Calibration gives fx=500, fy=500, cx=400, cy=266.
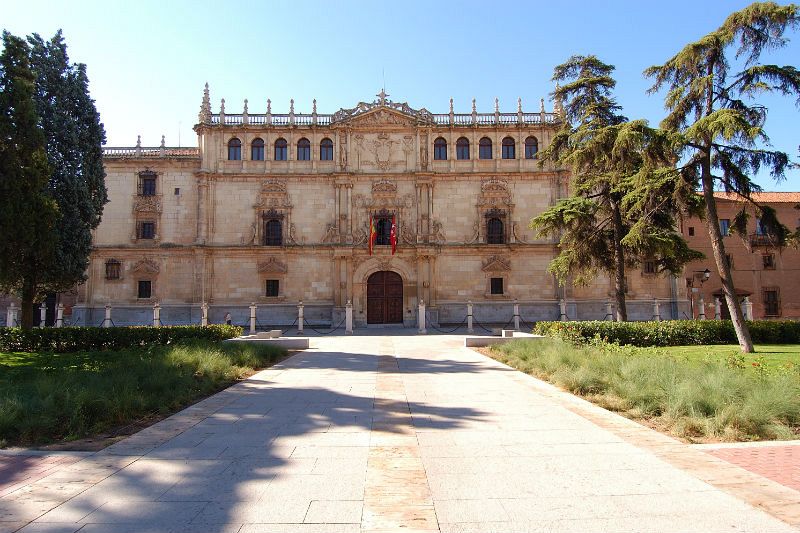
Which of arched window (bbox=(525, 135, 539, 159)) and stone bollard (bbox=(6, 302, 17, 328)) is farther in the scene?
arched window (bbox=(525, 135, 539, 159))

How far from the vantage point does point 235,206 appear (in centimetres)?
3478

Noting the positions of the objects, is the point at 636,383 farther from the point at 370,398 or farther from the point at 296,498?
the point at 296,498

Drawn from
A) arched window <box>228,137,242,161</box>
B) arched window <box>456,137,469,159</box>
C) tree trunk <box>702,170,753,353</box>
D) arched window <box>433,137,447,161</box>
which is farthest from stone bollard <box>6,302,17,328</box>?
tree trunk <box>702,170,753,353</box>

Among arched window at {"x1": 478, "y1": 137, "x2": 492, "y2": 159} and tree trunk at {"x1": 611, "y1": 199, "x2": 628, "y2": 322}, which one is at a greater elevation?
arched window at {"x1": 478, "y1": 137, "x2": 492, "y2": 159}

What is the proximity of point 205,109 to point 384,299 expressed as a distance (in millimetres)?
18222

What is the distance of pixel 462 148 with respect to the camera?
1410 inches

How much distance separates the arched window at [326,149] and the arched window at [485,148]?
35.1 ft

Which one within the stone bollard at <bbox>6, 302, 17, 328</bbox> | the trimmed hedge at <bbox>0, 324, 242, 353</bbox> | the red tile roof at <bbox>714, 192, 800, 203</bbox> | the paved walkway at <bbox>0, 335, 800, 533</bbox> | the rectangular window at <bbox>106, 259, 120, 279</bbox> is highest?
the red tile roof at <bbox>714, 192, 800, 203</bbox>

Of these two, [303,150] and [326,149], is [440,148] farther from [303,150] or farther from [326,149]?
[303,150]

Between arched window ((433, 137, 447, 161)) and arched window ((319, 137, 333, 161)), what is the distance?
7.40 m

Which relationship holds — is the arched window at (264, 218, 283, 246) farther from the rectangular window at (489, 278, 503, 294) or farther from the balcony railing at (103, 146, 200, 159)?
the rectangular window at (489, 278, 503, 294)

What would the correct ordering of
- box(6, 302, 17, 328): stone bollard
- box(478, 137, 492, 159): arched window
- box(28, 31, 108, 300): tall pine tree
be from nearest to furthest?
box(28, 31, 108, 300): tall pine tree < box(6, 302, 17, 328): stone bollard < box(478, 137, 492, 159): arched window

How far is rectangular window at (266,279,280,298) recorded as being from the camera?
113 ft

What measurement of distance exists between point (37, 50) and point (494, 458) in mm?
23802
